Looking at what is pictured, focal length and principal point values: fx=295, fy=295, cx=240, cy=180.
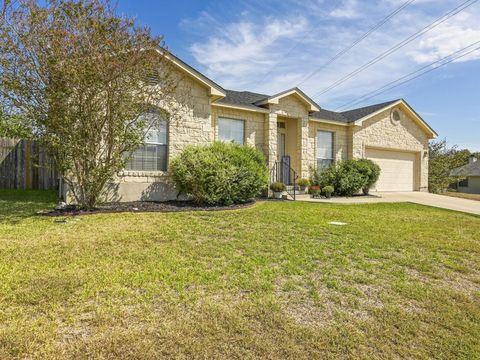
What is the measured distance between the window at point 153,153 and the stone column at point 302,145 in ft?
21.9

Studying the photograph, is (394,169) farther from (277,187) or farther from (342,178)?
(277,187)

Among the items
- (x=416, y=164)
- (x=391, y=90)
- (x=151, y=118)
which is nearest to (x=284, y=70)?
(x=391, y=90)

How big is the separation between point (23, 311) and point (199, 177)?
6.65 m

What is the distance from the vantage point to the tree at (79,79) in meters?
6.86

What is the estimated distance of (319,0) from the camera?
42.3ft

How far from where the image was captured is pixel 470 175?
35.4m

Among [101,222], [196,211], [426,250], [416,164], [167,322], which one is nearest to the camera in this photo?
[167,322]

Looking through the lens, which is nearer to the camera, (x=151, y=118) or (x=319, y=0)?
(x=151, y=118)

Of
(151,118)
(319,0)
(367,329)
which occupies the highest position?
(319,0)

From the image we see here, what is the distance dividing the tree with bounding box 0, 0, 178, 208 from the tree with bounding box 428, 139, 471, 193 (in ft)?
74.6

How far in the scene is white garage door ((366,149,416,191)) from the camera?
17.3 meters

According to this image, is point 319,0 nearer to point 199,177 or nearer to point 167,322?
point 199,177

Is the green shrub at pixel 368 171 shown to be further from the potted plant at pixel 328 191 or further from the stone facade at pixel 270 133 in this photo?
the potted plant at pixel 328 191

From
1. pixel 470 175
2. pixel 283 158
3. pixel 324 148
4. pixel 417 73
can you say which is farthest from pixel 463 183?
pixel 283 158
